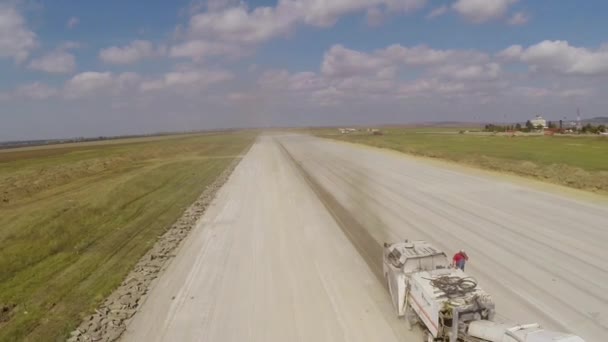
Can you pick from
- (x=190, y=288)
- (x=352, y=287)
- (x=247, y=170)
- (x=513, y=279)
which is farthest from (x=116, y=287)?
(x=247, y=170)

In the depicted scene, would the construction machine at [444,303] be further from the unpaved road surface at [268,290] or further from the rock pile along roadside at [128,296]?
the rock pile along roadside at [128,296]

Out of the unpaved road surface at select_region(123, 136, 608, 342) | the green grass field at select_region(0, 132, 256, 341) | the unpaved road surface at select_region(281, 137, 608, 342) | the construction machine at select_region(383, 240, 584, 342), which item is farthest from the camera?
the green grass field at select_region(0, 132, 256, 341)

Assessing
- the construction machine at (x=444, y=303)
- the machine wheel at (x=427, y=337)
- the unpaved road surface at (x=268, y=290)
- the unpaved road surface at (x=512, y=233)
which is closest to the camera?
the construction machine at (x=444, y=303)

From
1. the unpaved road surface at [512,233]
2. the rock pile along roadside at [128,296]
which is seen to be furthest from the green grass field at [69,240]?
the unpaved road surface at [512,233]

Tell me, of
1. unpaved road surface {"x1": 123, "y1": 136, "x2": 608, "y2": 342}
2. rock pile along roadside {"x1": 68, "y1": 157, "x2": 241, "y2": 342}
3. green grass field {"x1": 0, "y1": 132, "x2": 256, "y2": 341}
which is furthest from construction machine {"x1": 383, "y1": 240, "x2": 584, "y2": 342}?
green grass field {"x1": 0, "y1": 132, "x2": 256, "y2": 341}

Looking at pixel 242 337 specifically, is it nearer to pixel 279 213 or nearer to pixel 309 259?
pixel 309 259

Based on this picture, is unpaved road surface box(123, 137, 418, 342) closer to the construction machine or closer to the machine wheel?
the machine wheel

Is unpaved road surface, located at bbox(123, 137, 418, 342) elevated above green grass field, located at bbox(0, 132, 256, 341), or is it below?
below
